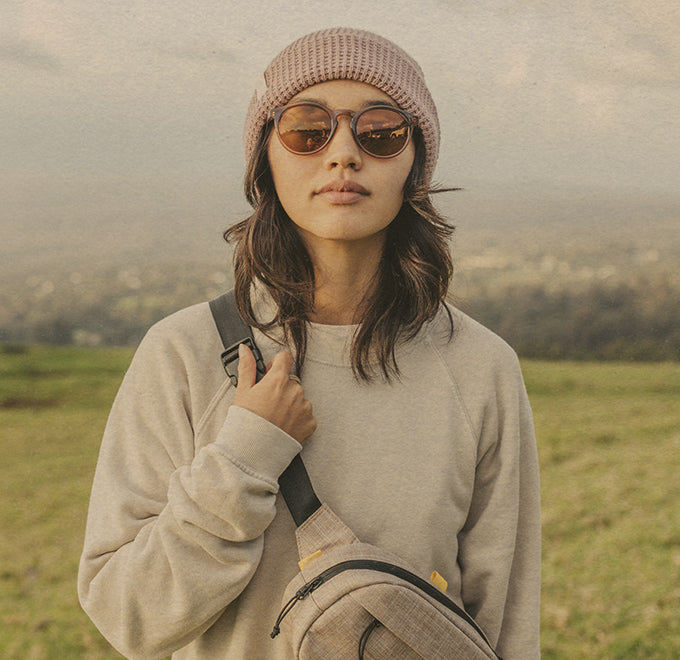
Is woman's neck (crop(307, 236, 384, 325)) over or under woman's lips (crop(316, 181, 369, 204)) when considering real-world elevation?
under

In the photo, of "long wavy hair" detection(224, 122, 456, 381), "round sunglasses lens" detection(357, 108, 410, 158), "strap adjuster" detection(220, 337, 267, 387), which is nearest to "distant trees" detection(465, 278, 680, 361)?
"long wavy hair" detection(224, 122, 456, 381)

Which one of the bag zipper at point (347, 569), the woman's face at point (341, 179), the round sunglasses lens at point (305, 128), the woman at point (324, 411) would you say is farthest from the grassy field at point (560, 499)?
the round sunglasses lens at point (305, 128)

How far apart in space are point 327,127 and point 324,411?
0.50 m

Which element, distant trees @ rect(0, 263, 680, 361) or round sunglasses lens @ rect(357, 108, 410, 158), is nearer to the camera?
round sunglasses lens @ rect(357, 108, 410, 158)

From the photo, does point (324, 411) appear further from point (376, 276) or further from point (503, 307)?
point (503, 307)

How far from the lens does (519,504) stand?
1.47 meters

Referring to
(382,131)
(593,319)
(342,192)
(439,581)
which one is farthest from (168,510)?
(593,319)

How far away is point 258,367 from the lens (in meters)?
1.28

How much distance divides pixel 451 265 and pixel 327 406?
39cm

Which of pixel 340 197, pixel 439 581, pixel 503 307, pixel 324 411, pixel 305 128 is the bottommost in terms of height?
pixel 503 307

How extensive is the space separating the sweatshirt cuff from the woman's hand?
22 millimetres

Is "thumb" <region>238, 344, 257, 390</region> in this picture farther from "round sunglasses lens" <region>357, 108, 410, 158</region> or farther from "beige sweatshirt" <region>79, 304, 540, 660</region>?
"round sunglasses lens" <region>357, 108, 410, 158</region>

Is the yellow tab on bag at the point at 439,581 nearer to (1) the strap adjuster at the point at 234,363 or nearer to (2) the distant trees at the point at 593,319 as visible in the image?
(1) the strap adjuster at the point at 234,363

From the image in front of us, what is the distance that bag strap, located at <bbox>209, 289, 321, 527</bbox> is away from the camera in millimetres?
1225
